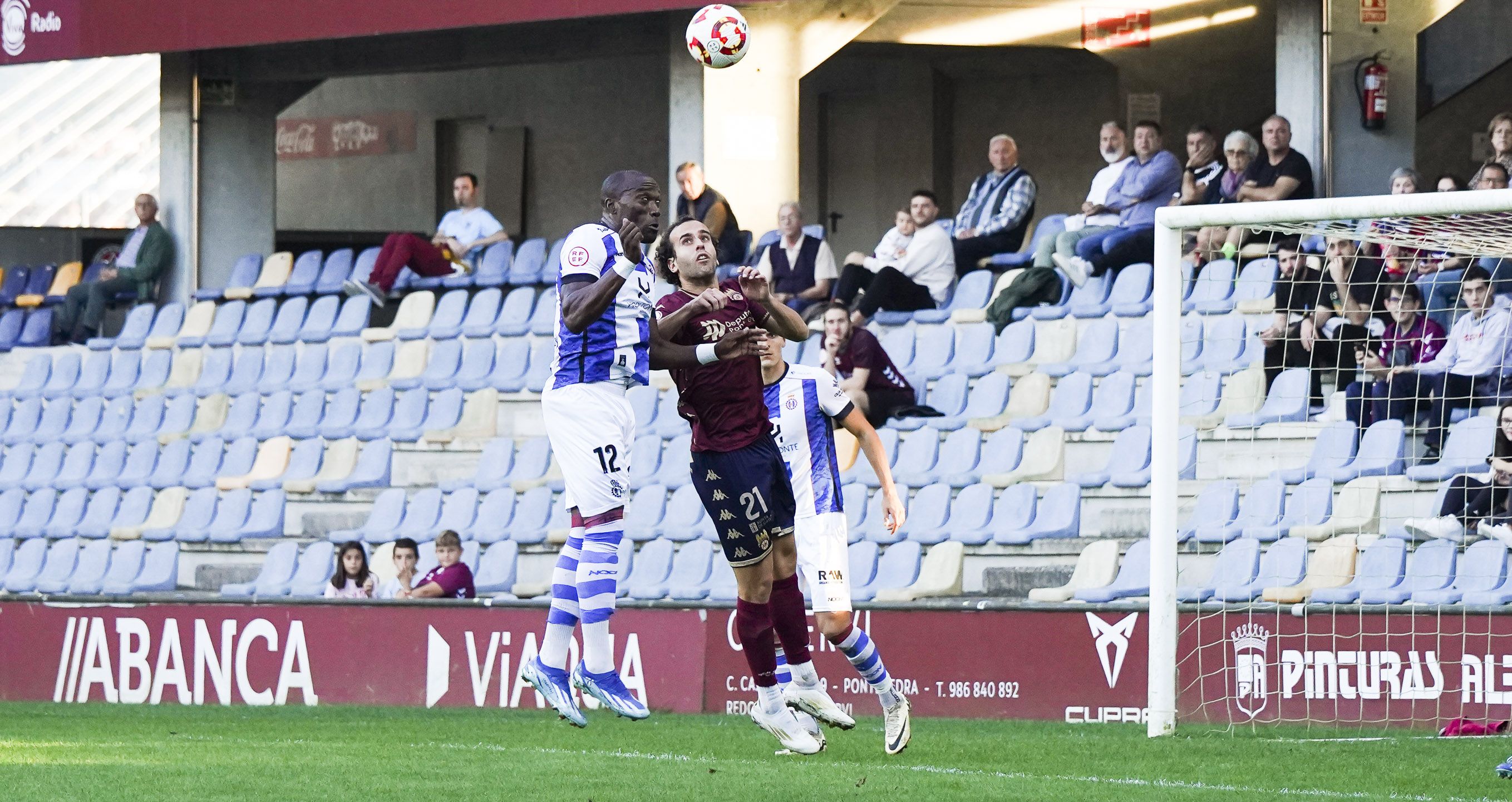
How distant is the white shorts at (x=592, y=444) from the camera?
7656 millimetres

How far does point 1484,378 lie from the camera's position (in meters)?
11.4

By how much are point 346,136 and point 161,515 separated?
28.4 feet

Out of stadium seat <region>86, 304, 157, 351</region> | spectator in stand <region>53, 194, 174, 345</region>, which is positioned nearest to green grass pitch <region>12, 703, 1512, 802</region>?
stadium seat <region>86, 304, 157, 351</region>

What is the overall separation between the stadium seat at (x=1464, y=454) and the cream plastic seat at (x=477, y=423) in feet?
22.9

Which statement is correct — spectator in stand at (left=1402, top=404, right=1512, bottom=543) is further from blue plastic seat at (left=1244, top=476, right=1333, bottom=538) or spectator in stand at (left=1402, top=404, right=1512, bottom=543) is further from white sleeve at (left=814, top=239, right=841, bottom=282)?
white sleeve at (left=814, top=239, right=841, bottom=282)

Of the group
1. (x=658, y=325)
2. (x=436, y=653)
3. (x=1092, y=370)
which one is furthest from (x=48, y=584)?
(x=658, y=325)

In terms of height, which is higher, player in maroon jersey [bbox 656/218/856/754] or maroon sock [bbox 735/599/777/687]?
player in maroon jersey [bbox 656/218/856/754]

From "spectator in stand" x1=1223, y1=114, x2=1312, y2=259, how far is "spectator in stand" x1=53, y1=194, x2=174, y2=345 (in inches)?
381

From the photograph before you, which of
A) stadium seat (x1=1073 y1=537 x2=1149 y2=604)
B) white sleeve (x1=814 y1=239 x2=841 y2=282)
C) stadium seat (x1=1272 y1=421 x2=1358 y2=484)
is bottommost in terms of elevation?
stadium seat (x1=1073 y1=537 x2=1149 y2=604)

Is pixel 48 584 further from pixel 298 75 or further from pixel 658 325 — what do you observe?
pixel 658 325

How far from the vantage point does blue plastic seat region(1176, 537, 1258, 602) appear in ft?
35.2

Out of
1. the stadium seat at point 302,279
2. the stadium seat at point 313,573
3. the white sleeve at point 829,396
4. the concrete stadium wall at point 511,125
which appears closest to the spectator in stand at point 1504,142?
the white sleeve at point 829,396

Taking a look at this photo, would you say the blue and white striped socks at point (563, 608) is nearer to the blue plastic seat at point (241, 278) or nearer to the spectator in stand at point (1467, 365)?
the spectator in stand at point (1467, 365)

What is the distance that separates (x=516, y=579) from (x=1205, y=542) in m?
4.56
